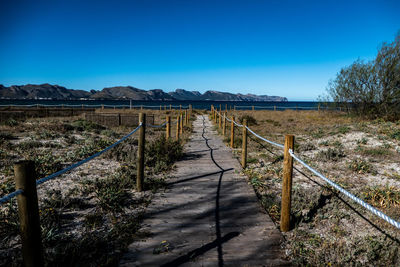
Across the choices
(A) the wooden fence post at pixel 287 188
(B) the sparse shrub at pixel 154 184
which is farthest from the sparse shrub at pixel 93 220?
(A) the wooden fence post at pixel 287 188

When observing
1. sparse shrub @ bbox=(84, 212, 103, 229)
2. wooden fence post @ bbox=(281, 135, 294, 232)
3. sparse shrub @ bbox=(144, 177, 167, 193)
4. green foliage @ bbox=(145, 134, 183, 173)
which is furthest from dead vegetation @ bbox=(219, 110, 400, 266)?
sparse shrub @ bbox=(84, 212, 103, 229)

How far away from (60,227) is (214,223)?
211 centimetres

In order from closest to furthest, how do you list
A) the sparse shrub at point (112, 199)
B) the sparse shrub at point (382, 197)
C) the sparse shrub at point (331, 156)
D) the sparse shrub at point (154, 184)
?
the sparse shrub at point (112, 199) → the sparse shrub at point (382, 197) → the sparse shrub at point (154, 184) → the sparse shrub at point (331, 156)

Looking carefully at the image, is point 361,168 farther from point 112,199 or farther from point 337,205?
point 112,199

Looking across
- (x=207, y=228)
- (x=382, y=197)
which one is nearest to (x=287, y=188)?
(x=207, y=228)

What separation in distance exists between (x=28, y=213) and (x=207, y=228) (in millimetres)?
2109

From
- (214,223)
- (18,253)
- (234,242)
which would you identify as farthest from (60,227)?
(234,242)

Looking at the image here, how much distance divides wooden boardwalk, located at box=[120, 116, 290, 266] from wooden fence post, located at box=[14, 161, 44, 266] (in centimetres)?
95

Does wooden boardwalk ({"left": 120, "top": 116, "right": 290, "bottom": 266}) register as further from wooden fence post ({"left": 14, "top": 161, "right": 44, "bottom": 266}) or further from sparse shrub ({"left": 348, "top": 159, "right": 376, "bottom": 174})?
sparse shrub ({"left": 348, "top": 159, "right": 376, "bottom": 174})

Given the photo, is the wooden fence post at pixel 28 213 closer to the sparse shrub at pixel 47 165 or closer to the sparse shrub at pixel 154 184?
the sparse shrub at pixel 154 184

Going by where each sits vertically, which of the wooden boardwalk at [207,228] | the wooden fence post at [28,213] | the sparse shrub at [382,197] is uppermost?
the wooden fence post at [28,213]

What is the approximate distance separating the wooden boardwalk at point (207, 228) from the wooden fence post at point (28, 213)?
37.3 inches

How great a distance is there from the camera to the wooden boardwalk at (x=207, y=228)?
8.20ft

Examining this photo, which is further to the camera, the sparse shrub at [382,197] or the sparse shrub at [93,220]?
the sparse shrub at [382,197]
